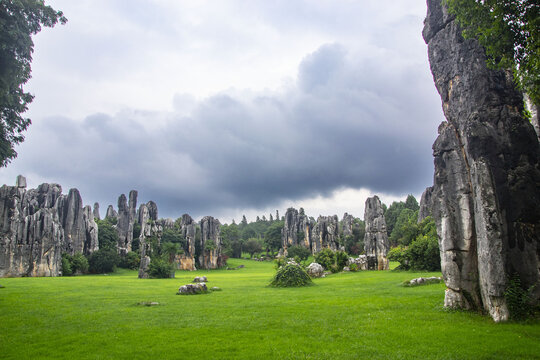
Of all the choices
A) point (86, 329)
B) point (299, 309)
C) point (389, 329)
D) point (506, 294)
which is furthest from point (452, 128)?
point (86, 329)

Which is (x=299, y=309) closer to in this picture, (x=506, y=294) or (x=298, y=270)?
(x=506, y=294)

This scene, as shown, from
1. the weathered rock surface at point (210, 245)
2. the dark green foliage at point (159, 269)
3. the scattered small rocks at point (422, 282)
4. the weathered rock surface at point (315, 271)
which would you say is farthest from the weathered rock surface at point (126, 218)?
the scattered small rocks at point (422, 282)

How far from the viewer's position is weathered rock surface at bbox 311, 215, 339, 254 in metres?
76.4

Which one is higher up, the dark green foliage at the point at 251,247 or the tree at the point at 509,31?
the tree at the point at 509,31

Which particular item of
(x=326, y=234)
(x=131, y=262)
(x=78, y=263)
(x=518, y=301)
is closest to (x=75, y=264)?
(x=78, y=263)

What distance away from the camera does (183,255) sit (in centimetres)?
7719

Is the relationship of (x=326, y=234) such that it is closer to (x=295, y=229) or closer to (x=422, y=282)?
(x=295, y=229)

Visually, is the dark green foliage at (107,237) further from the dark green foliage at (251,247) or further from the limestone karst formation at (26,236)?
the dark green foliage at (251,247)

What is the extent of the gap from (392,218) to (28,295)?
95170 mm

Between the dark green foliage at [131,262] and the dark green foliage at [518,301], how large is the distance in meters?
70.9

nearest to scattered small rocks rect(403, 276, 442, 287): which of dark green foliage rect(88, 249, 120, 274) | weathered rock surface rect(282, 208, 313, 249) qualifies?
dark green foliage rect(88, 249, 120, 274)

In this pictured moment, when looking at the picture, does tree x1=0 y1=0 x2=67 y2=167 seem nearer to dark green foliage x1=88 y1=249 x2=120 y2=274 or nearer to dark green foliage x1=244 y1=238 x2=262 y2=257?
dark green foliage x1=88 y1=249 x2=120 y2=274

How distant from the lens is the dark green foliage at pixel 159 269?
47.4m

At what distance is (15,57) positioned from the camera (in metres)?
17.2
